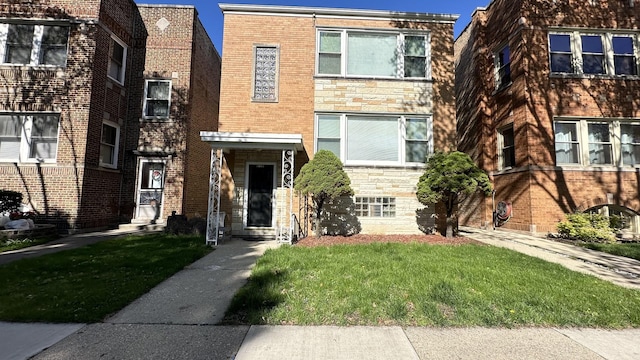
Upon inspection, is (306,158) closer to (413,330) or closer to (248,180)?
(248,180)

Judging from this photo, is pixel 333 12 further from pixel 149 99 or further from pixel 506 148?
pixel 506 148

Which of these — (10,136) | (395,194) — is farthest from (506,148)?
(10,136)

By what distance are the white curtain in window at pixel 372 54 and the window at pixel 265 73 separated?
8.53ft

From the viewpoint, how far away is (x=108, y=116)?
1112 cm

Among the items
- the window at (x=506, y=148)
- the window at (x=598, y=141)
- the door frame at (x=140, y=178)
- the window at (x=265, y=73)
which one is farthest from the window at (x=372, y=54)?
the door frame at (x=140, y=178)

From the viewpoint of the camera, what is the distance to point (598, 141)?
413 inches

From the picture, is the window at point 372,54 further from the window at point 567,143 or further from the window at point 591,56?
the window at point 591,56

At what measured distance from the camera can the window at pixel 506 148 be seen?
1143 centimetres

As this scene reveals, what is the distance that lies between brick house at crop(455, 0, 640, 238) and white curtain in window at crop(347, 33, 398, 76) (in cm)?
481

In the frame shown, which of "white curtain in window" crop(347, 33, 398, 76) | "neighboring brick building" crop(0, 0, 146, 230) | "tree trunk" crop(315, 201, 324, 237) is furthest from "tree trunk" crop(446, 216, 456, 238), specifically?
"neighboring brick building" crop(0, 0, 146, 230)

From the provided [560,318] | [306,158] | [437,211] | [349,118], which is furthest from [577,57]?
[560,318]

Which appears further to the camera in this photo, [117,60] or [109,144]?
[117,60]

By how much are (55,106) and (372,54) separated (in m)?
11.2

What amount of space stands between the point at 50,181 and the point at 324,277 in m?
10.4
